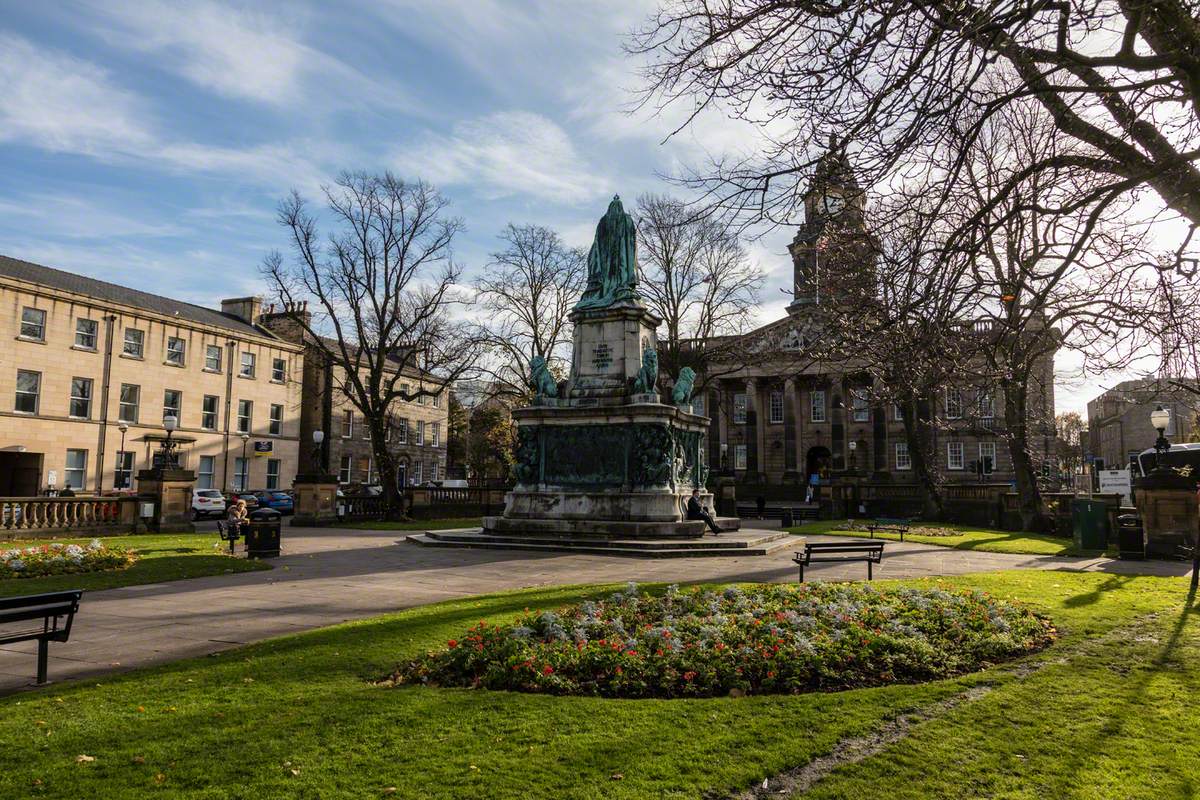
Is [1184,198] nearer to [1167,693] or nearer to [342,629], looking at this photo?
[1167,693]

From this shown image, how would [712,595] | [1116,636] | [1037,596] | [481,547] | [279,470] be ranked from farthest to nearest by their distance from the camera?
[279,470] < [481,547] < [1037,596] < [712,595] < [1116,636]

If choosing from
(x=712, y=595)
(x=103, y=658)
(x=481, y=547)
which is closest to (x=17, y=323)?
(x=481, y=547)

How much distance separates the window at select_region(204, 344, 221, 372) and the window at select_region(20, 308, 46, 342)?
936 cm

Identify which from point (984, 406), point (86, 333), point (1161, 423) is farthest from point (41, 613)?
point (86, 333)

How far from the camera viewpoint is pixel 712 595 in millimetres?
9844

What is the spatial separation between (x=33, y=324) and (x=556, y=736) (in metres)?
41.8

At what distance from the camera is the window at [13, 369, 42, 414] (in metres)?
36.5

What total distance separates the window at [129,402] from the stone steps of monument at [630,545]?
1117 inches

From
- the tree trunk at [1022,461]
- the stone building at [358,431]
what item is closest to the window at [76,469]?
the stone building at [358,431]

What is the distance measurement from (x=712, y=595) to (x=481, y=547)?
11170 millimetres

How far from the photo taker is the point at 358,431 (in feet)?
186

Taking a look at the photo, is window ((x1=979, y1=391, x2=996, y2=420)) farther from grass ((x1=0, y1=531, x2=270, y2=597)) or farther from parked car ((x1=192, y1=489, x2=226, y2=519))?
parked car ((x1=192, y1=489, x2=226, y2=519))

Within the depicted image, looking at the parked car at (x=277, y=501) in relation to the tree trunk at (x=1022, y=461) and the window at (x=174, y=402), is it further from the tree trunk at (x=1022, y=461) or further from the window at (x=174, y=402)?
the tree trunk at (x=1022, y=461)

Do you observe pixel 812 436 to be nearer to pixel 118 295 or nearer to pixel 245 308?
pixel 245 308
